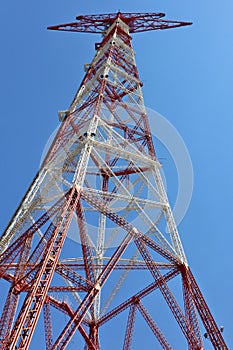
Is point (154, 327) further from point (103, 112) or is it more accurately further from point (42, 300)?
point (103, 112)

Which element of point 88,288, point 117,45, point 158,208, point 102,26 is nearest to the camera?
point 88,288

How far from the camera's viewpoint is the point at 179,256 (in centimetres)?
1898

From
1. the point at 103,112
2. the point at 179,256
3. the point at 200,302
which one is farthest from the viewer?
the point at 103,112

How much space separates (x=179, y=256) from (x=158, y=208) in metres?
2.60

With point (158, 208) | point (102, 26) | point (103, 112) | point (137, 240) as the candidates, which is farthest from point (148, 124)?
point (102, 26)

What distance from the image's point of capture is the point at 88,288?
16609 millimetres

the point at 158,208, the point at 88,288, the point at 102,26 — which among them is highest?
the point at 102,26

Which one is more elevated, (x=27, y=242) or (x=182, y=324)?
(x=27, y=242)

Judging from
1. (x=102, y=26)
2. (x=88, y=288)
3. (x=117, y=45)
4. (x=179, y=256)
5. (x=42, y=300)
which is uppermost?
(x=102, y=26)

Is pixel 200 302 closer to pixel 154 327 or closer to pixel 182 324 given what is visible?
pixel 182 324

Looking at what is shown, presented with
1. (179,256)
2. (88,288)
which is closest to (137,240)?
(179,256)

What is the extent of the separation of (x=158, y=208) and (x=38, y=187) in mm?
5585

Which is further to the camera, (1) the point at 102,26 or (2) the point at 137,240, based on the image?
(1) the point at 102,26

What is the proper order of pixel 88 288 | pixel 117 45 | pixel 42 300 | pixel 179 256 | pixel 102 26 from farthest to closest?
1. pixel 102 26
2. pixel 117 45
3. pixel 179 256
4. pixel 88 288
5. pixel 42 300
